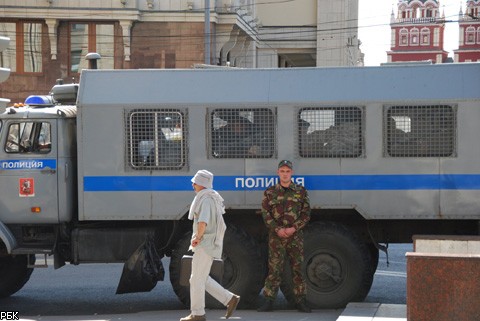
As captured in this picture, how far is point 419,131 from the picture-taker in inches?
535

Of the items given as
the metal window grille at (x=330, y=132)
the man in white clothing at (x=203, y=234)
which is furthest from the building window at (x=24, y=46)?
the man in white clothing at (x=203, y=234)

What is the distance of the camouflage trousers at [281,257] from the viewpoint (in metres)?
13.2

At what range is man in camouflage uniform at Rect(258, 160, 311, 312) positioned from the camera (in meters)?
13.1

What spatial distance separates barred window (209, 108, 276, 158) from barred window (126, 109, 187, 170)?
0.40 meters

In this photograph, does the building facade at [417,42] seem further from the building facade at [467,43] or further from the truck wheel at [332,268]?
the truck wheel at [332,268]

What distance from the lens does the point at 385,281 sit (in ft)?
56.8

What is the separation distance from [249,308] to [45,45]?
1198 inches

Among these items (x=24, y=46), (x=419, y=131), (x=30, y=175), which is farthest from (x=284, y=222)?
(x=24, y=46)

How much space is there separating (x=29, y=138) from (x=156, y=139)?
5.30 ft

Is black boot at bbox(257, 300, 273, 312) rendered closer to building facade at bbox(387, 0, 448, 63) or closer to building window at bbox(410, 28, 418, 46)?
building facade at bbox(387, 0, 448, 63)

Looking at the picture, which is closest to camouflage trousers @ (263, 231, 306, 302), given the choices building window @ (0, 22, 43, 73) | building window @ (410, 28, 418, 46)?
building window @ (0, 22, 43, 73)

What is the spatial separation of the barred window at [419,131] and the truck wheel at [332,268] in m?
1.18

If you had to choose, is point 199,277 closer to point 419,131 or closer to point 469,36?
point 419,131

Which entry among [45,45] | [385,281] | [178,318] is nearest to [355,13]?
[45,45]
